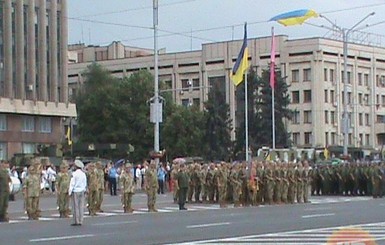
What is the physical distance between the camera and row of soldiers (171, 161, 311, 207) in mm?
38219

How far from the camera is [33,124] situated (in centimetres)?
7256

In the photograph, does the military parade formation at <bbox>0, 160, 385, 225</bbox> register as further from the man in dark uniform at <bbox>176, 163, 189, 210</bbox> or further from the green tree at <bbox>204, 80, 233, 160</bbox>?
the green tree at <bbox>204, 80, 233, 160</bbox>

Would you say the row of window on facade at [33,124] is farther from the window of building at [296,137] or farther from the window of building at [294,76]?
the window of building at [296,137]

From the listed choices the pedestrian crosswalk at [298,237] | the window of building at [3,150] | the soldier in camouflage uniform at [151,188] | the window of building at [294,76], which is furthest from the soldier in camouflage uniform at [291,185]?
the window of building at [294,76]

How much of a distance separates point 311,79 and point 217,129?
A: 1258cm

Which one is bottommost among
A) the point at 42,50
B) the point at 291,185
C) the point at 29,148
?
the point at 291,185

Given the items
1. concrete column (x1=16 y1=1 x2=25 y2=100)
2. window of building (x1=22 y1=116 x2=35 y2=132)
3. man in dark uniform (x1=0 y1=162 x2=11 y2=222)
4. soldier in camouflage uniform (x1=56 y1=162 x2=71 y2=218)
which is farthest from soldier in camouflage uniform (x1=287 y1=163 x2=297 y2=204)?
window of building (x1=22 y1=116 x2=35 y2=132)

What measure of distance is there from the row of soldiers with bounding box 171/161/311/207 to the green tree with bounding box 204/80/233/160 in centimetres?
4278

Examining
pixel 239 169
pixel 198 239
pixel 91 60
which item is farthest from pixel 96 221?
pixel 91 60

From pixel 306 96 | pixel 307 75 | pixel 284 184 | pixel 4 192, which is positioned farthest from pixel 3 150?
pixel 4 192

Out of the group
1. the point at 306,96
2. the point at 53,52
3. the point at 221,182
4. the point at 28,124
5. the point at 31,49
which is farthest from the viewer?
the point at 306,96

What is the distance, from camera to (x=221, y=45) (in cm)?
9706

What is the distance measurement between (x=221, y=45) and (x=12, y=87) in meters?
31.9

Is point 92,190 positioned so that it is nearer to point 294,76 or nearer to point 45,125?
point 45,125
